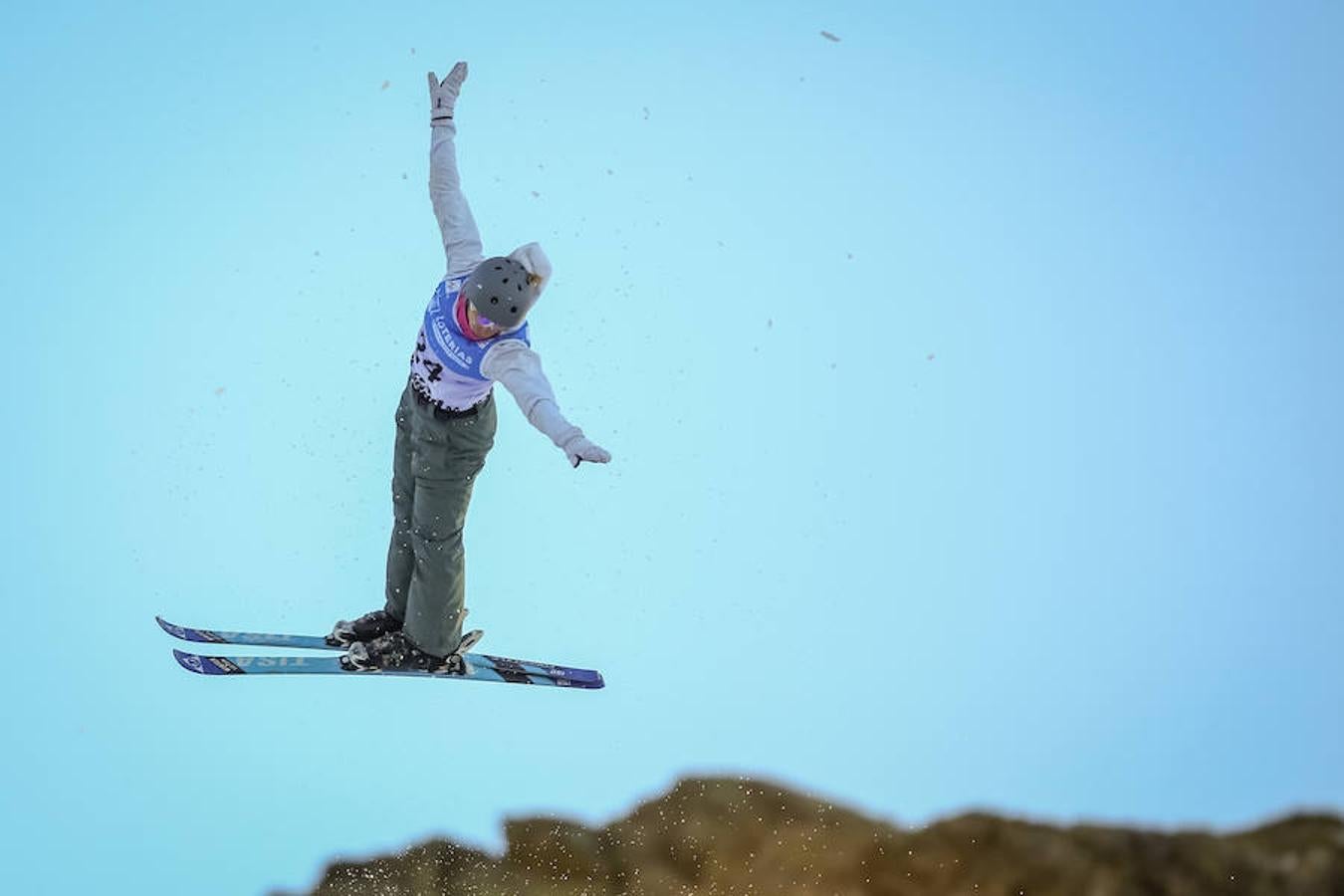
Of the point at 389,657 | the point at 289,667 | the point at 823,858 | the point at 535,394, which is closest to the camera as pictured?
the point at 535,394

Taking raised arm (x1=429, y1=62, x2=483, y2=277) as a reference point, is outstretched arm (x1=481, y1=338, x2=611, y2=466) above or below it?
below

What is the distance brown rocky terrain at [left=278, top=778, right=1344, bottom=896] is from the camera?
890cm

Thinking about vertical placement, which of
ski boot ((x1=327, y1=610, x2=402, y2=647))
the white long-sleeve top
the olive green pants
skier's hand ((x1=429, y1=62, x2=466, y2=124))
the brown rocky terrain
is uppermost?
skier's hand ((x1=429, y1=62, x2=466, y2=124))

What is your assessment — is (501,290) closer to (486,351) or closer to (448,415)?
(486,351)

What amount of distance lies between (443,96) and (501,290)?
1372mm

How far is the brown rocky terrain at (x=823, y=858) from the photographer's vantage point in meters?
8.90

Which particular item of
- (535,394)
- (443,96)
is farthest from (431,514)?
(443,96)

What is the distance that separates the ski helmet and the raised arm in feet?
1.07

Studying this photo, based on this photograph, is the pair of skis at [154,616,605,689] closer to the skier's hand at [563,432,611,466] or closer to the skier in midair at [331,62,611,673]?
the skier in midair at [331,62,611,673]

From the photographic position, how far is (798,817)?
10.1 metres

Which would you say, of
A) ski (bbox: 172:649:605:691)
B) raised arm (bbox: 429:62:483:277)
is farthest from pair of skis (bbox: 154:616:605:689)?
raised arm (bbox: 429:62:483:277)

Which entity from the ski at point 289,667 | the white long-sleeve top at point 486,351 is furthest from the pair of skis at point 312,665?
the white long-sleeve top at point 486,351

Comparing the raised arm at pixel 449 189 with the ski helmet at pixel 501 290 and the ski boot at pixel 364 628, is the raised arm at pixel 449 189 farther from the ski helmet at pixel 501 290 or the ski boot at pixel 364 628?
the ski boot at pixel 364 628

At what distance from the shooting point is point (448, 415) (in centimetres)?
584
